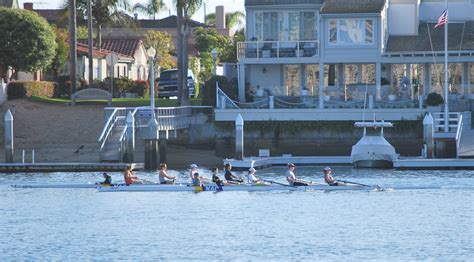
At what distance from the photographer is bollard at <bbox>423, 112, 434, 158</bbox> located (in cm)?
6775

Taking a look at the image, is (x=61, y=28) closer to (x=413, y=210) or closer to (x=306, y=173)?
(x=306, y=173)

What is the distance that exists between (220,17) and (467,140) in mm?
97389

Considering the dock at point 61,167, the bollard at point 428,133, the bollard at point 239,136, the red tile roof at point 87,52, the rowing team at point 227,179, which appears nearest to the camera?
the rowing team at point 227,179

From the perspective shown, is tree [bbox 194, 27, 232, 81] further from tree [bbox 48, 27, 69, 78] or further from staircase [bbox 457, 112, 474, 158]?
staircase [bbox 457, 112, 474, 158]

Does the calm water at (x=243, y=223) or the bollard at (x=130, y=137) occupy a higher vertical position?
the bollard at (x=130, y=137)

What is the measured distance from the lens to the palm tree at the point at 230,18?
155 meters

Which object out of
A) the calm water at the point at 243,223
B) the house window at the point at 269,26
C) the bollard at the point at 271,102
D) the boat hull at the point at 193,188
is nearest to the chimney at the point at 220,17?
the house window at the point at 269,26

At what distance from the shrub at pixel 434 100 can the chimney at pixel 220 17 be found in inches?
3605

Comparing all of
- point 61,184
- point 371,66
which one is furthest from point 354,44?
point 61,184

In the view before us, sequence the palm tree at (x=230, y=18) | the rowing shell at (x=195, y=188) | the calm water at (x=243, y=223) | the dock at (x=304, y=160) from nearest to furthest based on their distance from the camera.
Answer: the calm water at (x=243, y=223) < the rowing shell at (x=195, y=188) < the dock at (x=304, y=160) < the palm tree at (x=230, y=18)

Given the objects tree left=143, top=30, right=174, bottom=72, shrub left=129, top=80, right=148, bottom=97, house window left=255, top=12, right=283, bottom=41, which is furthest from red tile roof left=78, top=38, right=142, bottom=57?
house window left=255, top=12, right=283, bottom=41

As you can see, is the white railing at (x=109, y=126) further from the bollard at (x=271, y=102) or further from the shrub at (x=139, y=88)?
the shrub at (x=139, y=88)

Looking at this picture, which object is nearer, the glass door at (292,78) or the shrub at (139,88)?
the glass door at (292,78)

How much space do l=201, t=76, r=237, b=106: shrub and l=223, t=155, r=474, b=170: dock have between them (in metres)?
7.06
